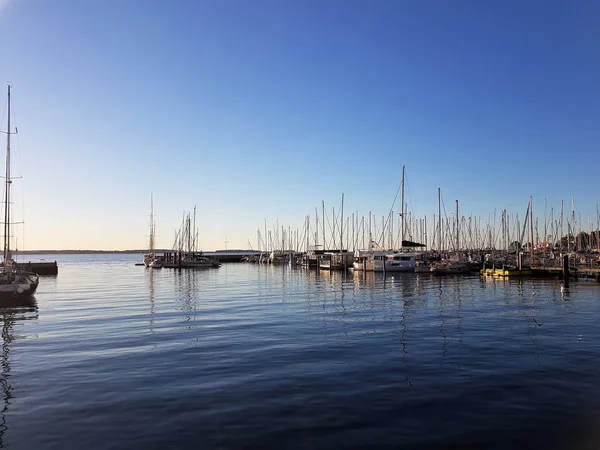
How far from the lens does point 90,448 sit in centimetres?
1034

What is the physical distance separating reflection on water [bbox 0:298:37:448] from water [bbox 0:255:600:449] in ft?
0.37

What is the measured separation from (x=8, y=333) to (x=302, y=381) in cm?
1887

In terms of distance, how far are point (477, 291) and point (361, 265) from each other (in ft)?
154

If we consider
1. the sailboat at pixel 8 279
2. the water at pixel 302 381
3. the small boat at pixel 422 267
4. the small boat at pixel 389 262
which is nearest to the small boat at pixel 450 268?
the small boat at pixel 422 267

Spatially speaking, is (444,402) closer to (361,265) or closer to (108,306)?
(108,306)

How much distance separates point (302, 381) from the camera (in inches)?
602

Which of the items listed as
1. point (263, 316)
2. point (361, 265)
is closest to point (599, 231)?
point (361, 265)

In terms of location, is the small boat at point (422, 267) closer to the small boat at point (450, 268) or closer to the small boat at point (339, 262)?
the small boat at point (450, 268)

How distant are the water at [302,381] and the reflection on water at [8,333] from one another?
0.11m

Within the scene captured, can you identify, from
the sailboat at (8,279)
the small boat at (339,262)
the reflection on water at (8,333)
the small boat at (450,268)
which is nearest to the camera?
the reflection on water at (8,333)

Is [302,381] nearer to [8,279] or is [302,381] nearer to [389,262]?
[8,279]

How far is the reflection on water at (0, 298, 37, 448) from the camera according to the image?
13219 millimetres

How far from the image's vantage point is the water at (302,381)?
11.0 metres

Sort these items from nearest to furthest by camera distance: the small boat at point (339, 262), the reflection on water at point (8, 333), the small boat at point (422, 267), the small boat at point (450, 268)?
the reflection on water at point (8, 333)
the small boat at point (450, 268)
the small boat at point (422, 267)
the small boat at point (339, 262)
